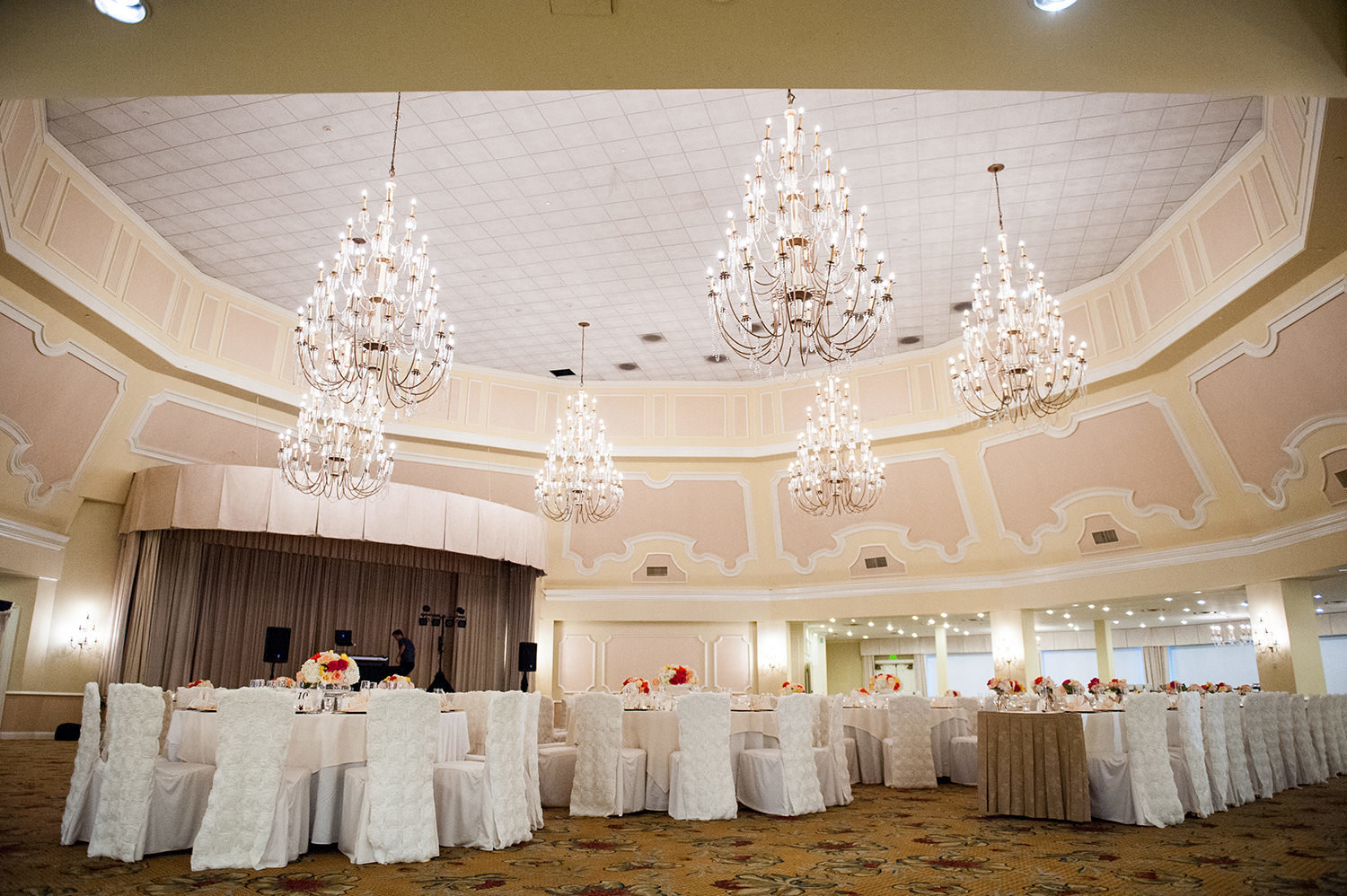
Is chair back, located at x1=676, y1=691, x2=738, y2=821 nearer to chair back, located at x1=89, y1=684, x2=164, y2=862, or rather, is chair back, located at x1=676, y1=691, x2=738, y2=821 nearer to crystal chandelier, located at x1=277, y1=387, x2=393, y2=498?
chair back, located at x1=89, y1=684, x2=164, y2=862

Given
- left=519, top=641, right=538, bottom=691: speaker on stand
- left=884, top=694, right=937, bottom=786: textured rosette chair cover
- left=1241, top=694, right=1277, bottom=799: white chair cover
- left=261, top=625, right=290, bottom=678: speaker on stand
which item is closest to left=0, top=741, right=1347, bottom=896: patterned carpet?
left=1241, top=694, right=1277, bottom=799: white chair cover

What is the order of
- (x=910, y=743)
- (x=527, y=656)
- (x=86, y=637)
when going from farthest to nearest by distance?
(x=527, y=656), (x=86, y=637), (x=910, y=743)

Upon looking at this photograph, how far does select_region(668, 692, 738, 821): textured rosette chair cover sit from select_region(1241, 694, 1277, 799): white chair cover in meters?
4.24

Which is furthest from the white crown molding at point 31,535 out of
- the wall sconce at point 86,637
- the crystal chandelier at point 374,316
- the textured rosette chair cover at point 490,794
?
the textured rosette chair cover at point 490,794

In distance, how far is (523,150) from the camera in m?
7.99

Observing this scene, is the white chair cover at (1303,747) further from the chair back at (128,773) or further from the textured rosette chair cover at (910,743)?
the chair back at (128,773)

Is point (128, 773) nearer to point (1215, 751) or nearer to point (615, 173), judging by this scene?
point (615, 173)

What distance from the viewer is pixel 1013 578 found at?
12.9 metres

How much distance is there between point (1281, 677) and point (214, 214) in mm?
12963

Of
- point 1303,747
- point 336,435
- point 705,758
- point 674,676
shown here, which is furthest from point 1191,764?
point 336,435

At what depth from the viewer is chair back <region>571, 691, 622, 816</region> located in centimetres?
611

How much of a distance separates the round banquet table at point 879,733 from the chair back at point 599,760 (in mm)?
3450

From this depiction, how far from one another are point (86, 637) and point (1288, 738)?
13000mm

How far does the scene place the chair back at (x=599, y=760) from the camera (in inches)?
241
